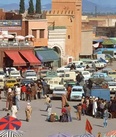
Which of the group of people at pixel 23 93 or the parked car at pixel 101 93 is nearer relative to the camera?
the group of people at pixel 23 93

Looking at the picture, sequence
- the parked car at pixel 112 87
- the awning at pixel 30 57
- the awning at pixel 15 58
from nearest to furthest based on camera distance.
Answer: the parked car at pixel 112 87, the awning at pixel 15 58, the awning at pixel 30 57

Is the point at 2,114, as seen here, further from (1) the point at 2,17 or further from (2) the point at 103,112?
(1) the point at 2,17

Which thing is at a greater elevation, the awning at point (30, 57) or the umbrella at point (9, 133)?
the awning at point (30, 57)

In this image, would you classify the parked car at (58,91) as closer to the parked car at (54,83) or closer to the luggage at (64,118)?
the parked car at (54,83)

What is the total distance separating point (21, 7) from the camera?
8938 cm

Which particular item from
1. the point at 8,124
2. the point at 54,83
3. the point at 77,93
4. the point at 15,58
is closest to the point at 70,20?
the point at 15,58

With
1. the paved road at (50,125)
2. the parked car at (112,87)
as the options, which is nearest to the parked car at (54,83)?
the parked car at (112,87)

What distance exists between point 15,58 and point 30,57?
5.38 feet

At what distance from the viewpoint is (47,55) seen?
52.7m

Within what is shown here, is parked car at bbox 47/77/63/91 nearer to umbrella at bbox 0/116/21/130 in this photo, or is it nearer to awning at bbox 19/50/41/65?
awning at bbox 19/50/41/65

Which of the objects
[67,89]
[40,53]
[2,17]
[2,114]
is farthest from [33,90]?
[2,17]

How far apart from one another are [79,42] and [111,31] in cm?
3726

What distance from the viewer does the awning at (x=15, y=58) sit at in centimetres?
4806

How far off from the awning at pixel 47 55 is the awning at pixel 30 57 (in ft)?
2.94
